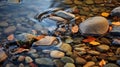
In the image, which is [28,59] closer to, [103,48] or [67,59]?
[67,59]

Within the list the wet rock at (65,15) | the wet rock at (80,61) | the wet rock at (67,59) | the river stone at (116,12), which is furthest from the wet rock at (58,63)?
the river stone at (116,12)

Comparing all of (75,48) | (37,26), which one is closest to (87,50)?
(75,48)

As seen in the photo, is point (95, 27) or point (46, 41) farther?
point (95, 27)

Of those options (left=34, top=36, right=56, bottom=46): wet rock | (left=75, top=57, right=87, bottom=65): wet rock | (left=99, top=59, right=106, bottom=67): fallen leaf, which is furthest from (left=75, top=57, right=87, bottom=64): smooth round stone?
(left=34, top=36, right=56, bottom=46): wet rock

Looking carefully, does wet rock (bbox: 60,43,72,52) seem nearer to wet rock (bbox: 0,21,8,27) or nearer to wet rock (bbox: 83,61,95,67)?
wet rock (bbox: 83,61,95,67)

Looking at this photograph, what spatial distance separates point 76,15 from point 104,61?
2.98ft

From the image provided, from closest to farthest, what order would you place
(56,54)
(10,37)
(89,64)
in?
1. (89,64)
2. (56,54)
3. (10,37)

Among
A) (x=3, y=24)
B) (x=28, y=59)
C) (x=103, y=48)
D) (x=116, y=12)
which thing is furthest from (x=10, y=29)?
(x=116, y=12)

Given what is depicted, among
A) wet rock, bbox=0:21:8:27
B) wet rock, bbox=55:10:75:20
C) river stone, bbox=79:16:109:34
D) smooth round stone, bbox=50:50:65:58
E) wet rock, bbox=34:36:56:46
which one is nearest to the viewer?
smooth round stone, bbox=50:50:65:58

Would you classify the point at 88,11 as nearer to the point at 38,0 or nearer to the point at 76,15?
the point at 76,15

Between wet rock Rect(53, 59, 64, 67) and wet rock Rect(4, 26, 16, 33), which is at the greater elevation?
wet rock Rect(4, 26, 16, 33)

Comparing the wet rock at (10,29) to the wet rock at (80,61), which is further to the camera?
the wet rock at (10,29)

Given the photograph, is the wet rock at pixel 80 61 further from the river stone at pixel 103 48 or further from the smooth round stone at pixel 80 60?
the river stone at pixel 103 48

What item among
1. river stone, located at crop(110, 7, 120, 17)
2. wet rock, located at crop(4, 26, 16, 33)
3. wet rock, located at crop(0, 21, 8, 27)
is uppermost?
river stone, located at crop(110, 7, 120, 17)
